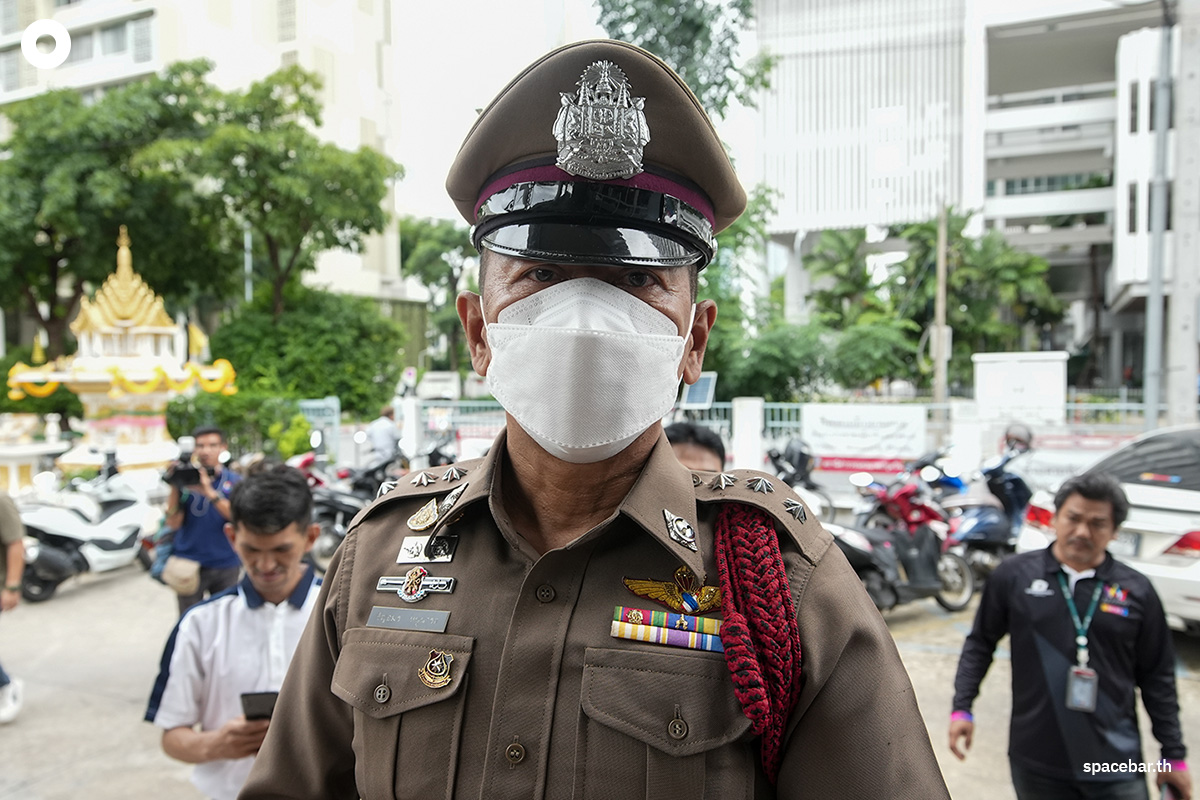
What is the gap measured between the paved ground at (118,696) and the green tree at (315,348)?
12651 millimetres

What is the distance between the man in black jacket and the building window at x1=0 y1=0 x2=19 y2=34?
98.8 feet

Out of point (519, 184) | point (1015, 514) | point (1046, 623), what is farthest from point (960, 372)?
point (519, 184)

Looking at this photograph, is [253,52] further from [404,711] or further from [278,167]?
[404,711]

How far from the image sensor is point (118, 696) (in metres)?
4.62

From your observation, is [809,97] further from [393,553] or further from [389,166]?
[393,553]

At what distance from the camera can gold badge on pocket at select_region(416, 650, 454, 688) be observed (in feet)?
3.80

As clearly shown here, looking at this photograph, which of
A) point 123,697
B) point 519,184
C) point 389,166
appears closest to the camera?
point 519,184

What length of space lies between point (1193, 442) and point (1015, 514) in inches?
94.4

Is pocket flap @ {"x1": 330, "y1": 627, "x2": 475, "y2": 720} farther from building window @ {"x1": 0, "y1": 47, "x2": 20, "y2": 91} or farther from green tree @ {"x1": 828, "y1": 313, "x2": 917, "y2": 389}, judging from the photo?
building window @ {"x1": 0, "y1": 47, "x2": 20, "y2": 91}

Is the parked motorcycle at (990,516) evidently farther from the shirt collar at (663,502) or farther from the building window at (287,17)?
the building window at (287,17)

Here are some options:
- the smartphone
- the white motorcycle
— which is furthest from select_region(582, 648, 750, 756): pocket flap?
the white motorcycle

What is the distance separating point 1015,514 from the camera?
705 centimetres

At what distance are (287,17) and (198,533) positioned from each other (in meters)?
14.0

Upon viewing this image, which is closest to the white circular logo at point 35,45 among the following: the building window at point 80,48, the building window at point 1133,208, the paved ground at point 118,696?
the paved ground at point 118,696
